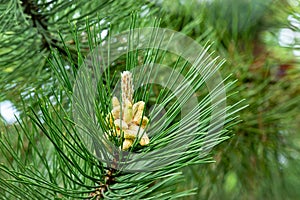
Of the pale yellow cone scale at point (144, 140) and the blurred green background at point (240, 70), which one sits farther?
the blurred green background at point (240, 70)

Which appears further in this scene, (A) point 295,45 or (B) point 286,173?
(B) point 286,173

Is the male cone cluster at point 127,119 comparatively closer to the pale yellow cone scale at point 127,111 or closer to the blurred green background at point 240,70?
the pale yellow cone scale at point 127,111

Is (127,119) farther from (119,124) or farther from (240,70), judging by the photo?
(240,70)

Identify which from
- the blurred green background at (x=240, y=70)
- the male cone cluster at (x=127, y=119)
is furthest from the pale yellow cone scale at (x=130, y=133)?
the blurred green background at (x=240, y=70)

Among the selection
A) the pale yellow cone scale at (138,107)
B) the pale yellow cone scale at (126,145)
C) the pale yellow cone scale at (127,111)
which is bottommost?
the pale yellow cone scale at (126,145)

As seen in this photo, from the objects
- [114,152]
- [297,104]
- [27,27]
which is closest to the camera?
[114,152]

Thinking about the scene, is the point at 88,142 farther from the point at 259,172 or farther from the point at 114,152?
the point at 259,172

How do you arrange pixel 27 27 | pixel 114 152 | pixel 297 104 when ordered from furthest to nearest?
pixel 297 104 < pixel 27 27 < pixel 114 152

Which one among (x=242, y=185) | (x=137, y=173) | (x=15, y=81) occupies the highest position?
(x=15, y=81)

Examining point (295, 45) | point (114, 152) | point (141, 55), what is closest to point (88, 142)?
point (114, 152)

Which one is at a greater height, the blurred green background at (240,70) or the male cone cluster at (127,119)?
the blurred green background at (240,70)
